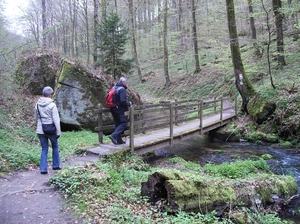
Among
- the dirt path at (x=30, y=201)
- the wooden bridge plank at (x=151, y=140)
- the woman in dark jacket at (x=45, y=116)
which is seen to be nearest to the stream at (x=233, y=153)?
the wooden bridge plank at (x=151, y=140)

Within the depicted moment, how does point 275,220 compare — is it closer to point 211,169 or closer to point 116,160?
point 211,169

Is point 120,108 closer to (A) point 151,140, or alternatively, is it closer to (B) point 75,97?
(A) point 151,140

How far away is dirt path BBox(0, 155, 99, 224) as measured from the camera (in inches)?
172

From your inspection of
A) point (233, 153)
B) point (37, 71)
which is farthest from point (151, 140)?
point (37, 71)

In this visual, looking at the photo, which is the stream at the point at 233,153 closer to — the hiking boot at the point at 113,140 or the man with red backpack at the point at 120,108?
the hiking boot at the point at 113,140

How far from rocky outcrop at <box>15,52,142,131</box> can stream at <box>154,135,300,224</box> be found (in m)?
3.65

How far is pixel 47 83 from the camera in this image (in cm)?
1379

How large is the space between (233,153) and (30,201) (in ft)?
28.4

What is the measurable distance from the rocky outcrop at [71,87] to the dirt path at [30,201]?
19.2ft

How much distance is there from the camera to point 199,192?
522 cm

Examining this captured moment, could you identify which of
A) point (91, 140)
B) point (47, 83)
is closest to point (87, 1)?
point (47, 83)

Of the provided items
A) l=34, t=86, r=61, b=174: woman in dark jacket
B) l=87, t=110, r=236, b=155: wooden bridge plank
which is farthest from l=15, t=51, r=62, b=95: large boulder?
l=34, t=86, r=61, b=174: woman in dark jacket

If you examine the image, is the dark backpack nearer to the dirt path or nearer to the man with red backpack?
the man with red backpack

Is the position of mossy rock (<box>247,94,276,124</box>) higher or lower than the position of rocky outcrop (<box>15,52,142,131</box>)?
lower
